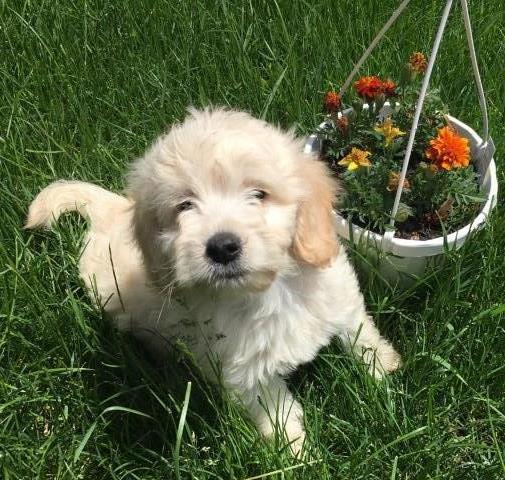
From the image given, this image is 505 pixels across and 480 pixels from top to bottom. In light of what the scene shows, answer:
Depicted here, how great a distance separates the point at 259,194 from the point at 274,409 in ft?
2.74

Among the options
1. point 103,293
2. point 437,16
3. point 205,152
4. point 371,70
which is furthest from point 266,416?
point 437,16

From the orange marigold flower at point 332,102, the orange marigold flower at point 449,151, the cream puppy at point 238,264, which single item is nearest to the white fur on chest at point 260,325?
the cream puppy at point 238,264

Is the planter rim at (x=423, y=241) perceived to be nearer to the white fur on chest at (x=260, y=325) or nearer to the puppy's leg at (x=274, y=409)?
the white fur on chest at (x=260, y=325)

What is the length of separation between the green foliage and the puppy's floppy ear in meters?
0.45

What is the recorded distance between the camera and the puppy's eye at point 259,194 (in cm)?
192

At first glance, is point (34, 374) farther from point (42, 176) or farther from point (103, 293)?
point (42, 176)

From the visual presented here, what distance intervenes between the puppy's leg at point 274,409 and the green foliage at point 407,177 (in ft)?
2.39

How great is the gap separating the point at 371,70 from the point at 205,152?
5.84 feet

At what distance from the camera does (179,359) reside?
2.38m

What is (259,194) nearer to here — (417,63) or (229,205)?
(229,205)

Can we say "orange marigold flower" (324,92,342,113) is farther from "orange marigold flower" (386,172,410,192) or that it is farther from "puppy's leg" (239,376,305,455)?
"puppy's leg" (239,376,305,455)

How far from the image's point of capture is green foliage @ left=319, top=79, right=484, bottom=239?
251 centimetres

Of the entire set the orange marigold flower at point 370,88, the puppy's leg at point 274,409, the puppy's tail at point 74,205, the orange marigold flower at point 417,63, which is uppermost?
the orange marigold flower at point 417,63

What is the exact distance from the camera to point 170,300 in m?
2.22
